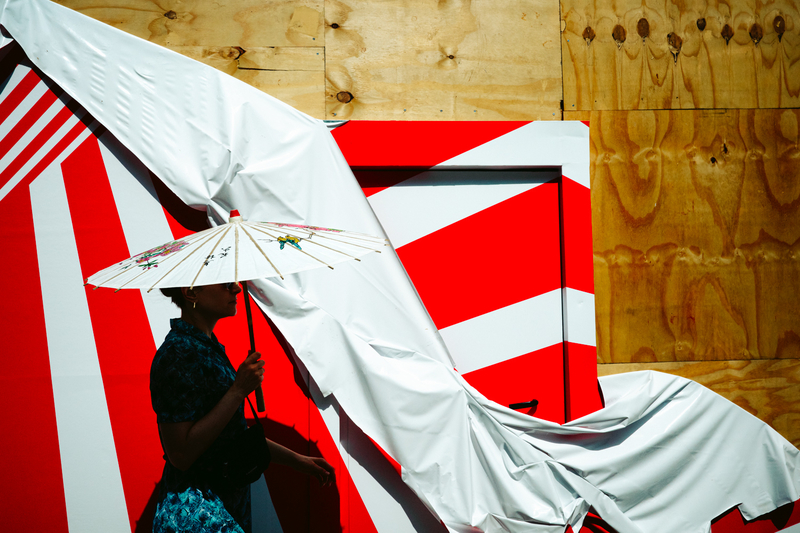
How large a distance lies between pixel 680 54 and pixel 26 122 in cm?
287

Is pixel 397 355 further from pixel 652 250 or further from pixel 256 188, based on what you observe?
pixel 652 250

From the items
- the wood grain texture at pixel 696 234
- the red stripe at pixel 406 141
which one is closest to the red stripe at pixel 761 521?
the wood grain texture at pixel 696 234

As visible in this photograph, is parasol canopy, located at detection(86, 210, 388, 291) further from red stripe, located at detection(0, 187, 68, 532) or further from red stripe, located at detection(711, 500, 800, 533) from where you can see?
red stripe, located at detection(711, 500, 800, 533)

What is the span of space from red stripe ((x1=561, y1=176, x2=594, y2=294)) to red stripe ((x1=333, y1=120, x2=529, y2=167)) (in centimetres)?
41

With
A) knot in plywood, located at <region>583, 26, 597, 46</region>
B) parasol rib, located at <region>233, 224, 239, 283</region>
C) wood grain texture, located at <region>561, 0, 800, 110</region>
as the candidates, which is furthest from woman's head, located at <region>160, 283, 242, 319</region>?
knot in plywood, located at <region>583, 26, 597, 46</region>

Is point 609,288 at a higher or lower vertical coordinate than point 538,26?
lower

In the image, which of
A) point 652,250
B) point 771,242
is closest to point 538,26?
point 652,250

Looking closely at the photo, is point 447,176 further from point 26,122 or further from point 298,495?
point 26,122

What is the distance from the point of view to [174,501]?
1444 millimetres

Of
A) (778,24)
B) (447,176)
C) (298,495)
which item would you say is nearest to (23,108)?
(447,176)

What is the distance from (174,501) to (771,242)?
260 cm

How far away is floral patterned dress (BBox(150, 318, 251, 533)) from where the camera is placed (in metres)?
1.40

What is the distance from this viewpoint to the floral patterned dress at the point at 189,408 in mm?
1396

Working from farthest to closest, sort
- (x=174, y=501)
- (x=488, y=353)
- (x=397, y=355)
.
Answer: (x=488, y=353) < (x=397, y=355) < (x=174, y=501)
